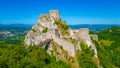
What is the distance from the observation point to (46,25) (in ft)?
252

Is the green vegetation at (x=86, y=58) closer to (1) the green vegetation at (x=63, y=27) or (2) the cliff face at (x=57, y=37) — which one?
(2) the cliff face at (x=57, y=37)

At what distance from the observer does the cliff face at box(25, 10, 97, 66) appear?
6034 cm

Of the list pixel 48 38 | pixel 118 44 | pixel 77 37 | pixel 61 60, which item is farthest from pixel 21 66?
pixel 118 44

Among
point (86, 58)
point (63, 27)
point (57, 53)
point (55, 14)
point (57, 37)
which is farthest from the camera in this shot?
point (55, 14)

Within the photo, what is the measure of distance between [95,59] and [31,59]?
19815 mm

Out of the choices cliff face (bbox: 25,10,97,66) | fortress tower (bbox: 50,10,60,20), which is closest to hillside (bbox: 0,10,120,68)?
cliff face (bbox: 25,10,97,66)

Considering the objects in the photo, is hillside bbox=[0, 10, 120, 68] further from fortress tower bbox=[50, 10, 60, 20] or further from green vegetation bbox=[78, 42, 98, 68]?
fortress tower bbox=[50, 10, 60, 20]

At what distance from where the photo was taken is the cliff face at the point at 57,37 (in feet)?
198

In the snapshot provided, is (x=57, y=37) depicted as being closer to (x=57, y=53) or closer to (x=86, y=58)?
(x=57, y=53)

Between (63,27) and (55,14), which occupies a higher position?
(55,14)

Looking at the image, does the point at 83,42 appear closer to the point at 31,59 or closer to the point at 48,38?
the point at 48,38

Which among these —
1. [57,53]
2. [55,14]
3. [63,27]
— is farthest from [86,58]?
[55,14]

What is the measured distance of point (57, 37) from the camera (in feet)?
206

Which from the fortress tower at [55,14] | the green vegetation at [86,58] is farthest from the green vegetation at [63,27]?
the green vegetation at [86,58]
